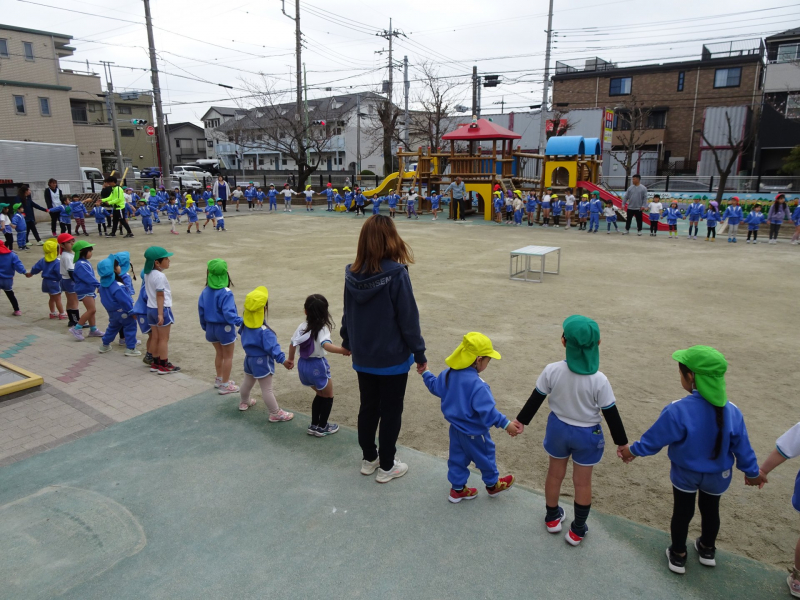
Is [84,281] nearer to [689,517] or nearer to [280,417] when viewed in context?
[280,417]

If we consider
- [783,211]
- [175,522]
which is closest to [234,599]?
[175,522]

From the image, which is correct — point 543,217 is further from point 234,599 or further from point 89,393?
point 234,599

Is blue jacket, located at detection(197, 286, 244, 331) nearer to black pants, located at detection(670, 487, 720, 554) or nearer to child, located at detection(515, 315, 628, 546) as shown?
child, located at detection(515, 315, 628, 546)

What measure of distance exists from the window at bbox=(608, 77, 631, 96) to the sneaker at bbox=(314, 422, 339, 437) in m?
43.5

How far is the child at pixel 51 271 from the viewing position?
7.86 meters

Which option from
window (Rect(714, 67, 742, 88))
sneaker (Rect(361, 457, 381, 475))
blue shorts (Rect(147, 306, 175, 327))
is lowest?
sneaker (Rect(361, 457, 381, 475))

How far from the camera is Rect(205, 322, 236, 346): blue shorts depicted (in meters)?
5.17

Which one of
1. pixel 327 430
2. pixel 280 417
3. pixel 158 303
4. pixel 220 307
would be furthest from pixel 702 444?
pixel 158 303

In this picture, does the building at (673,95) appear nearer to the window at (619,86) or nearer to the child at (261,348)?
the window at (619,86)

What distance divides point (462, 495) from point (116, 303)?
5.01 metres

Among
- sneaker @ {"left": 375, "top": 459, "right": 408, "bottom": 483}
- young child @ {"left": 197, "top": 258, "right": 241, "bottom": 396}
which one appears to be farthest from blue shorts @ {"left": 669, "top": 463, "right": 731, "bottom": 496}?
young child @ {"left": 197, "top": 258, "right": 241, "bottom": 396}

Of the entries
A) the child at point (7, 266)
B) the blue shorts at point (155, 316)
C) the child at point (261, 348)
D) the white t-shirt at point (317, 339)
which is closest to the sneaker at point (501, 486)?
the white t-shirt at point (317, 339)

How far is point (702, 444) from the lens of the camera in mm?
2775

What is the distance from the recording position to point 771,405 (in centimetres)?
512
